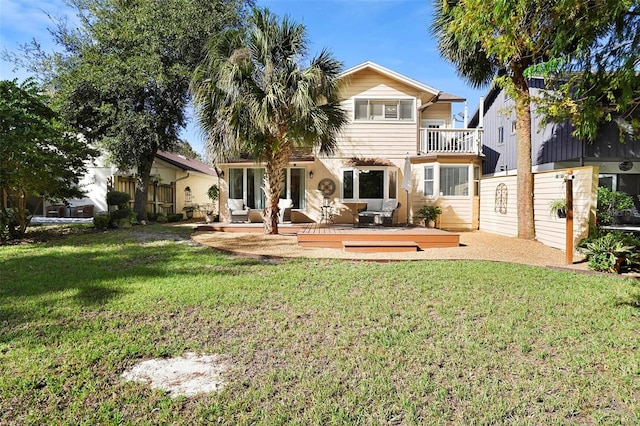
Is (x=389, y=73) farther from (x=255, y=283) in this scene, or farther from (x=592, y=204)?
(x=255, y=283)

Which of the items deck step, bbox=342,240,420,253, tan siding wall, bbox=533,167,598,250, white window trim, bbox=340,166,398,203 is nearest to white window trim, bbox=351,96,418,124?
white window trim, bbox=340,166,398,203

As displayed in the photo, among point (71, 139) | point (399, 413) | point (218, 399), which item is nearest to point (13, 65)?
point (71, 139)

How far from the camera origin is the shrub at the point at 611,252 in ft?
24.6

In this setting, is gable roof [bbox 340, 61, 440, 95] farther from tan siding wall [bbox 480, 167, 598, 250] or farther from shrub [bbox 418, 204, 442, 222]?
shrub [bbox 418, 204, 442, 222]

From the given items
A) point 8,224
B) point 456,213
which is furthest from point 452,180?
point 8,224

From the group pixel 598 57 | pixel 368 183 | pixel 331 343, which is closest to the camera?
pixel 331 343

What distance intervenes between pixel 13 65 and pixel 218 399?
67.8 feet

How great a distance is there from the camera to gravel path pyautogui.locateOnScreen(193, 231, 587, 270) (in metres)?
8.86

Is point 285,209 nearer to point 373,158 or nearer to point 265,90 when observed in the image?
point 373,158

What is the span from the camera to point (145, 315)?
16.4 feet

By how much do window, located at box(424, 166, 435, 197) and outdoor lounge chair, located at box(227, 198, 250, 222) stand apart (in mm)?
Result: 7996

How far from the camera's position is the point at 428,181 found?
15.9 metres

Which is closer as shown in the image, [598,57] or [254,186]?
[598,57]

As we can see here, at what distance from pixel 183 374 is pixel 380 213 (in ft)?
39.2
